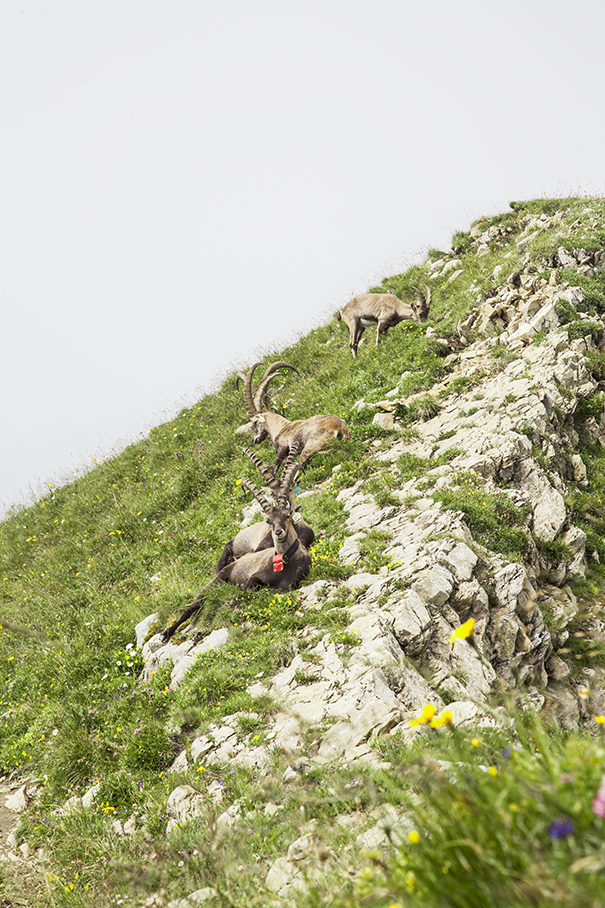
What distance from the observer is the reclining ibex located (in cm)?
848

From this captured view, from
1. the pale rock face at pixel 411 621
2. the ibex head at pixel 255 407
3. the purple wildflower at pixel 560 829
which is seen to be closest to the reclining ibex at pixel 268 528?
the pale rock face at pixel 411 621

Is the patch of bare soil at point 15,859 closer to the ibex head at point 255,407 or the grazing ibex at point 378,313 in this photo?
the ibex head at point 255,407

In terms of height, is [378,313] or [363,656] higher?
[378,313]

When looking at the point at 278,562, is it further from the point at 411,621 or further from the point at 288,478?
the point at 411,621

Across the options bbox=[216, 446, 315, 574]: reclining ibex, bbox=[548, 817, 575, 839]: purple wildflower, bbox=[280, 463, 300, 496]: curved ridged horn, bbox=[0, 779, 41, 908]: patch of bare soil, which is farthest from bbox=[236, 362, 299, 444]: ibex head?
bbox=[548, 817, 575, 839]: purple wildflower

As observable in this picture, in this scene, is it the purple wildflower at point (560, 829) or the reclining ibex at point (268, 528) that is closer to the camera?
the purple wildflower at point (560, 829)

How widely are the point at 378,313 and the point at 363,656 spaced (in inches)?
498

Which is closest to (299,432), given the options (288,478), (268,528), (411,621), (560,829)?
(268,528)

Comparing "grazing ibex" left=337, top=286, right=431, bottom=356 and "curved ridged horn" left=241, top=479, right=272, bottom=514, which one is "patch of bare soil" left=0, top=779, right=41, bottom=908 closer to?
"curved ridged horn" left=241, top=479, right=272, bottom=514

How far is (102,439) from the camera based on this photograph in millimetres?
20688

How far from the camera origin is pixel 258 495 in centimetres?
809

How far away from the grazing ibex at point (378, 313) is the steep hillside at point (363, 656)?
41.6 inches

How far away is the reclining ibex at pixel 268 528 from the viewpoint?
8477 mm

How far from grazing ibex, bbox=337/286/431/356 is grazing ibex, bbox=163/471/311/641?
30.0 ft
